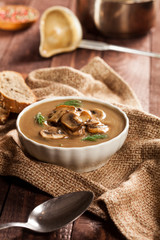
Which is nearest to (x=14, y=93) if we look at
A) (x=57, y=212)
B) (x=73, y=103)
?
(x=73, y=103)

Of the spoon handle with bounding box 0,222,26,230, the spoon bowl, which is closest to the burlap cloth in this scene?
the spoon handle with bounding box 0,222,26,230

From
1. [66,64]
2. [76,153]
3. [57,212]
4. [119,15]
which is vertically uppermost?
[119,15]

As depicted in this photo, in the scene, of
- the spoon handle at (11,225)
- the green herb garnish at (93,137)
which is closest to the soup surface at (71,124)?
the green herb garnish at (93,137)

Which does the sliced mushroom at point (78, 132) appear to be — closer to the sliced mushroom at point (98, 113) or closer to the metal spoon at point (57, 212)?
the sliced mushroom at point (98, 113)

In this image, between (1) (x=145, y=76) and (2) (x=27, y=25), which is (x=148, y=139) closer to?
(1) (x=145, y=76)

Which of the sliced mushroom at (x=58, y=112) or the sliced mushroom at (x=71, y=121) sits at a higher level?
the sliced mushroom at (x=71, y=121)

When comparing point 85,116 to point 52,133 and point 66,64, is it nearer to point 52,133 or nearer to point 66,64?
point 52,133
